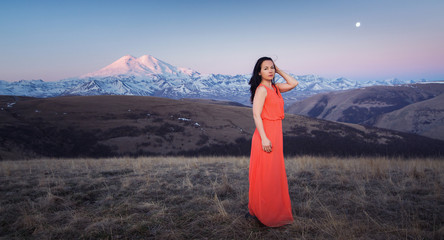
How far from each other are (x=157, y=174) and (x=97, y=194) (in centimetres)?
218

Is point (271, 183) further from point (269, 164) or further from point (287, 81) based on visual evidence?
point (287, 81)

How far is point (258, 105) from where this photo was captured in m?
3.48

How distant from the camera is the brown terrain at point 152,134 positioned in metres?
34.1

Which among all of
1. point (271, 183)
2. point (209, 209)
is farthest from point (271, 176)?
point (209, 209)

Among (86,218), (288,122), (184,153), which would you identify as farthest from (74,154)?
(288,122)

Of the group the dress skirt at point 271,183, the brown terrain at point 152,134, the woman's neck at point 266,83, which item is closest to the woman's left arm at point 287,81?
the woman's neck at point 266,83

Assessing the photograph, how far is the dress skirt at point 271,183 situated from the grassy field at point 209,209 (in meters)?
0.19

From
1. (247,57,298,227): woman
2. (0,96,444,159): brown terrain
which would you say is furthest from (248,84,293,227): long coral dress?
(0,96,444,159): brown terrain

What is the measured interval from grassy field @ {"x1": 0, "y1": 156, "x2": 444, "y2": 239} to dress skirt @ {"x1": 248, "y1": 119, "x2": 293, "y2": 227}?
0.63 feet

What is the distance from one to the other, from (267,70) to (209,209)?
2814 millimetres

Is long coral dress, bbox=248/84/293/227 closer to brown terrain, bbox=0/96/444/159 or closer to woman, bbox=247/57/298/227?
woman, bbox=247/57/298/227

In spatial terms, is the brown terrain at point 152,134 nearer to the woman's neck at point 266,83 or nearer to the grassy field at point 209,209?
the grassy field at point 209,209

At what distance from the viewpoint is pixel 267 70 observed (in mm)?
3633

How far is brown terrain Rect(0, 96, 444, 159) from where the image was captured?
1344 inches
